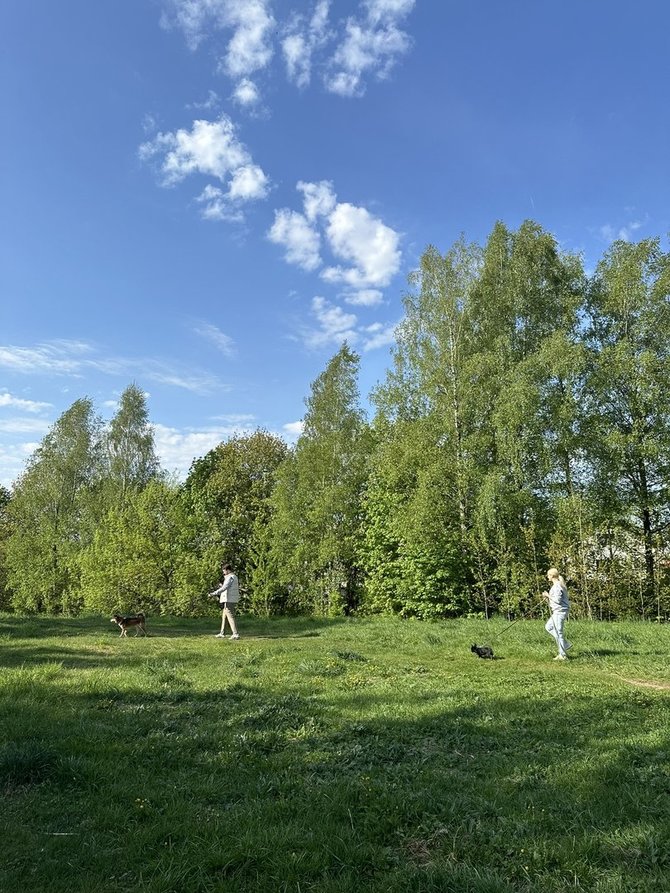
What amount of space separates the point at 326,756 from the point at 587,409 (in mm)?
23811

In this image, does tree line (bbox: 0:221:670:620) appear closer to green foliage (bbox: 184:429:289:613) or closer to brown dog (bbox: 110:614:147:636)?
green foliage (bbox: 184:429:289:613)

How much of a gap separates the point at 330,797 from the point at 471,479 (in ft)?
74.1

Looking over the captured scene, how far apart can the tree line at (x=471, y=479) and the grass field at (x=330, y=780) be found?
15054 mm

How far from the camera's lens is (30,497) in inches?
1933

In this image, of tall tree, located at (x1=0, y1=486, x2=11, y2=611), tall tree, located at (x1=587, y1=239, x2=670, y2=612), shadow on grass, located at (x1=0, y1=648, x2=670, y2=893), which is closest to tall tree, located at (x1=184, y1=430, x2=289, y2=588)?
tall tree, located at (x1=587, y1=239, x2=670, y2=612)

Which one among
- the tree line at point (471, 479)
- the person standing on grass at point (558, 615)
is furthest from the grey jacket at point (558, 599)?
the tree line at point (471, 479)

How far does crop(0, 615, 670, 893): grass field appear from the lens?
13.1 ft

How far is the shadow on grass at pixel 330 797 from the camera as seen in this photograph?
397 cm

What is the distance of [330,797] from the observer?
5164mm

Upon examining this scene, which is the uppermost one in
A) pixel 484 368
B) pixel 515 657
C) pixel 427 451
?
pixel 484 368

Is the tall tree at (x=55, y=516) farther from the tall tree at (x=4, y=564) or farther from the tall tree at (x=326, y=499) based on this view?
the tall tree at (x=326, y=499)

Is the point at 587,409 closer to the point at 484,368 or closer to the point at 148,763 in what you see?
the point at 484,368

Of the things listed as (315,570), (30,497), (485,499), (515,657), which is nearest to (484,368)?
(485,499)

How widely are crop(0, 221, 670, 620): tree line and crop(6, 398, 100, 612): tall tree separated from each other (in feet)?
27.6
